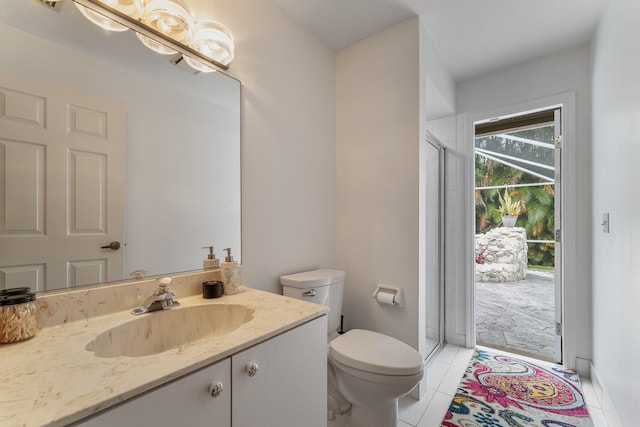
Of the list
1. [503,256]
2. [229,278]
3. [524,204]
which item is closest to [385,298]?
[229,278]

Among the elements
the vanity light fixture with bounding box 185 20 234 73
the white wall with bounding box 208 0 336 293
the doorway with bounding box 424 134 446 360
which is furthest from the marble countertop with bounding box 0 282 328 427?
the doorway with bounding box 424 134 446 360

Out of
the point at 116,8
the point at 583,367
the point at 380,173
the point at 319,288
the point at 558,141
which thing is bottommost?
the point at 583,367

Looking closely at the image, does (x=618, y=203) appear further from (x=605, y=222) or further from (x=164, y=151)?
(x=164, y=151)

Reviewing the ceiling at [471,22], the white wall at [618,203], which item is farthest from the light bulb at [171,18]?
the white wall at [618,203]

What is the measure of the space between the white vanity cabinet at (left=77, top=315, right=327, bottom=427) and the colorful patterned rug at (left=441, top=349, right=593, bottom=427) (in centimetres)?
110

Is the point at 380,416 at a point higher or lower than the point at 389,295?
lower

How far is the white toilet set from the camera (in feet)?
4.00

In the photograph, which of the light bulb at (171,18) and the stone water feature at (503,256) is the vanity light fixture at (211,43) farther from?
the stone water feature at (503,256)

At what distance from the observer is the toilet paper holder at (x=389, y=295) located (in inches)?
68.0

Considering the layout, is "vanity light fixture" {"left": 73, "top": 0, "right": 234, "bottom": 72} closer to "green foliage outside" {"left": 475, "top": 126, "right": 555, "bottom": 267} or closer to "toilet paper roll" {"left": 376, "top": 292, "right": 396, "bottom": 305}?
"toilet paper roll" {"left": 376, "top": 292, "right": 396, "bottom": 305}

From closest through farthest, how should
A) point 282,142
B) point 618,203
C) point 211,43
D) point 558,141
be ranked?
point 211,43
point 618,203
point 282,142
point 558,141

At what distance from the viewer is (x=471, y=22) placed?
1775 millimetres

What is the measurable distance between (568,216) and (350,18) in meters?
2.10

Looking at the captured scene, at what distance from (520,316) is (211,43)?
4152 mm
